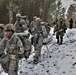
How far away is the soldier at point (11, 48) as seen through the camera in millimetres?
10109

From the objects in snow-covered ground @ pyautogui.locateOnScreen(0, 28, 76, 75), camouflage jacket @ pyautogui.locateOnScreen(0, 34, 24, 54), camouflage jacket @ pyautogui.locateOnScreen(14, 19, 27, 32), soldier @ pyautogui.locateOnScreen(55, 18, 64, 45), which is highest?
camouflage jacket @ pyautogui.locateOnScreen(0, 34, 24, 54)

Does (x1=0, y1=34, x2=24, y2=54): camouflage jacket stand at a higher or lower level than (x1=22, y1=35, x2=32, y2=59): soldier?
higher

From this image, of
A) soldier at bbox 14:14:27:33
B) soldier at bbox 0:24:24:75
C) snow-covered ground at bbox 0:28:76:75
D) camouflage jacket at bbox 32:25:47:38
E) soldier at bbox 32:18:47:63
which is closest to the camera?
soldier at bbox 0:24:24:75

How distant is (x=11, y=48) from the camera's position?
34.0 ft

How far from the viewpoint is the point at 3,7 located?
45.3m

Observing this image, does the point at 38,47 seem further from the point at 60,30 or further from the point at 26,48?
the point at 60,30

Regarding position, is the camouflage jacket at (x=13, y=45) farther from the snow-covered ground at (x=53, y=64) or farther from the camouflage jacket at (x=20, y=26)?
the camouflage jacket at (x=20, y=26)

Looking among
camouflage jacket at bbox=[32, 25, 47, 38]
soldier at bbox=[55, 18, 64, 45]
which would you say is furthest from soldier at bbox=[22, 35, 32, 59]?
soldier at bbox=[55, 18, 64, 45]

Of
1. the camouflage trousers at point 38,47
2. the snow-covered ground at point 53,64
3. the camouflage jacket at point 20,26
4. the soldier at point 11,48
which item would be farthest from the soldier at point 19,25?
the soldier at point 11,48

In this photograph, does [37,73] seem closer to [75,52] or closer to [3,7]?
[75,52]

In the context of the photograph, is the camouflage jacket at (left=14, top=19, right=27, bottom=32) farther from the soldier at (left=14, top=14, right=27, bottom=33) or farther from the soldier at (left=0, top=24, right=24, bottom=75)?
the soldier at (left=0, top=24, right=24, bottom=75)

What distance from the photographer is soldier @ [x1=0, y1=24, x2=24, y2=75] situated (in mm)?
10109

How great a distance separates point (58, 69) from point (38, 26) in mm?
2466

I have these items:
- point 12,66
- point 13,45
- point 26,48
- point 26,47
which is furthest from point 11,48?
point 26,47
